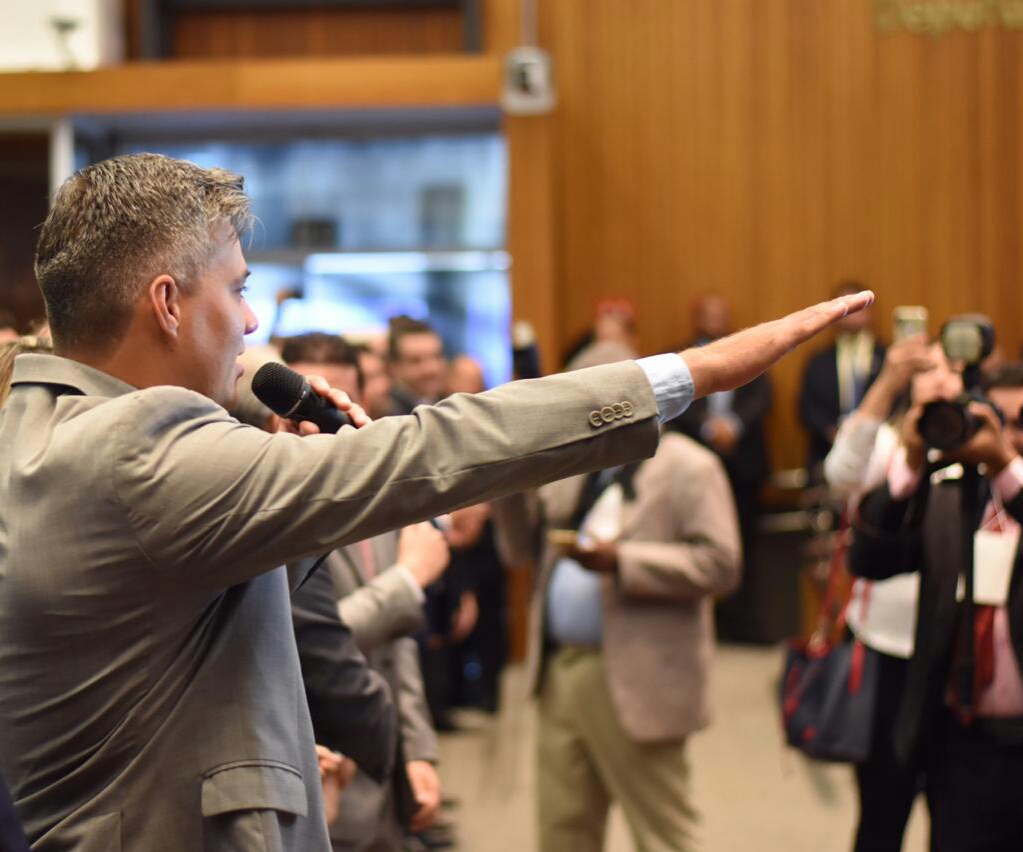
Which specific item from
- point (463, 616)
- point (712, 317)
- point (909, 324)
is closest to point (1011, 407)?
point (909, 324)

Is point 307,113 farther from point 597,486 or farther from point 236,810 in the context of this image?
point 236,810

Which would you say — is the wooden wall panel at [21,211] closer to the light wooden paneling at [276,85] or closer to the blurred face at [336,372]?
the light wooden paneling at [276,85]

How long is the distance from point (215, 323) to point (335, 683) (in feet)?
2.84

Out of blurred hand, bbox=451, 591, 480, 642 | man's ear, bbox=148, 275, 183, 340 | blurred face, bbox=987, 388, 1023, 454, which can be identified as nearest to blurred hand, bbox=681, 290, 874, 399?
man's ear, bbox=148, 275, 183, 340

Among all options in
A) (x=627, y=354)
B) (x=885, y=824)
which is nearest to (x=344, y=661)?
(x=885, y=824)

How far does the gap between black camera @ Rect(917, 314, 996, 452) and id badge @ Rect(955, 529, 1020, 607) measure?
1.11 feet

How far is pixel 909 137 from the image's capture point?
933 centimetres

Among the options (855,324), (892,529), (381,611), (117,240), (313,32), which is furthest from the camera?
(313,32)

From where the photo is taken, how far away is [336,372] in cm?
296

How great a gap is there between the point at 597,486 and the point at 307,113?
5.27 metres

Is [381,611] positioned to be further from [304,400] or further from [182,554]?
[182,554]

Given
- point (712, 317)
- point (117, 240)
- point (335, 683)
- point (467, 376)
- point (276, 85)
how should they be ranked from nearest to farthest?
point (117, 240) → point (335, 683) → point (467, 376) → point (276, 85) → point (712, 317)

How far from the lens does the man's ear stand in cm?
151

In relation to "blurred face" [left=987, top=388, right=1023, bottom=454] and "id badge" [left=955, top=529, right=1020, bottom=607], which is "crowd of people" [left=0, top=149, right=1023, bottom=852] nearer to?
"id badge" [left=955, top=529, right=1020, bottom=607]
